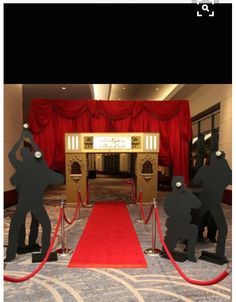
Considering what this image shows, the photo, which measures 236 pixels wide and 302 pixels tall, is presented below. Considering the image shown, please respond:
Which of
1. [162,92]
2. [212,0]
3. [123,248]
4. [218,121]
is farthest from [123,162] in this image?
[212,0]

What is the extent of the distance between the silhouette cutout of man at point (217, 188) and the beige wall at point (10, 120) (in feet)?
19.3

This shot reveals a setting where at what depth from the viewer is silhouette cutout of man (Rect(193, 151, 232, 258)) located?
3.66 metres

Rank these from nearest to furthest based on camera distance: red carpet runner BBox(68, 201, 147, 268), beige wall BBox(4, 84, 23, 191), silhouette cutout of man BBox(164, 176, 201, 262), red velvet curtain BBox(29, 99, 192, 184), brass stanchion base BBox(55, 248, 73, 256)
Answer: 1. red carpet runner BBox(68, 201, 147, 268)
2. silhouette cutout of man BBox(164, 176, 201, 262)
3. brass stanchion base BBox(55, 248, 73, 256)
4. beige wall BBox(4, 84, 23, 191)
5. red velvet curtain BBox(29, 99, 192, 184)

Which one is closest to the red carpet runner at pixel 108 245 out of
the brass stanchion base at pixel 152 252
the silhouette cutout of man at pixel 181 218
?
the brass stanchion base at pixel 152 252

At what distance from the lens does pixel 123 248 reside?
410 centimetres

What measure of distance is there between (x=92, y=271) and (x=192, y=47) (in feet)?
11.6

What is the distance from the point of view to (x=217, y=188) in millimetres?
3742

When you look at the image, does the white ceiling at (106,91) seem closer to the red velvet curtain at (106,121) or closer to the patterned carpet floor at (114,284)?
the red velvet curtain at (106,121)

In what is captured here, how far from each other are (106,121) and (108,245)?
5435mm

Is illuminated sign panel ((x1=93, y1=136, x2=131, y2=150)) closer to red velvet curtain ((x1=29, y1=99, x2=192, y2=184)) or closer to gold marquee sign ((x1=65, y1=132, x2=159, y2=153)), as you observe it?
gold marquee sign ((x1=65, y1=132, x2=159, y2=153))

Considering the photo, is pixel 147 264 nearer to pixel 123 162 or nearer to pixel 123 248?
pixel 123 248

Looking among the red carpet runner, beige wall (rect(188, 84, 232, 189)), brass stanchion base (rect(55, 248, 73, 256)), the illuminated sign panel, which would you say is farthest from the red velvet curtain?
brass stanchion base (rect(55, 248, 73, 256))

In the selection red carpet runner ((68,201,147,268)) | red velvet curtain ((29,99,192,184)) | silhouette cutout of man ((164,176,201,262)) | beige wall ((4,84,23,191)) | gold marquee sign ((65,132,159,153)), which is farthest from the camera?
red velvet curtain ((29,99,192,184))

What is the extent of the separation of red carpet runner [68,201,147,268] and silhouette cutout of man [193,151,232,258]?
3.82 feet
